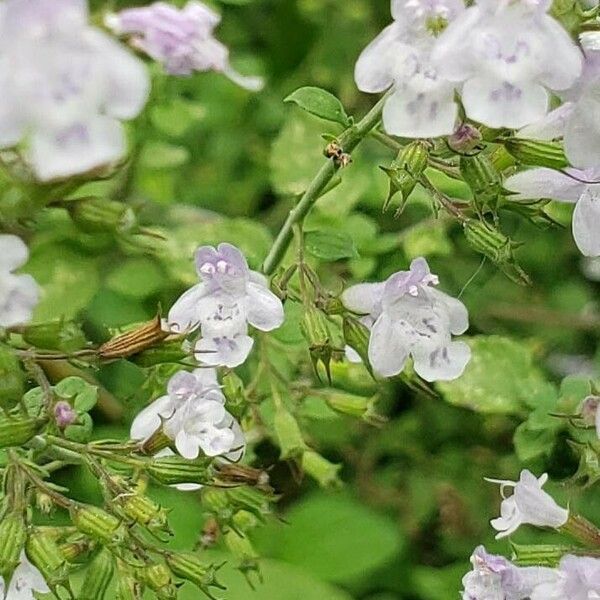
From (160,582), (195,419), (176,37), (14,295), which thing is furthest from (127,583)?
(176,37)

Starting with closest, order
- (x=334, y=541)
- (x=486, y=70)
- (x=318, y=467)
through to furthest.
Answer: (x=486, y=70)
(x=318, y=467)
(x=334, y=541)

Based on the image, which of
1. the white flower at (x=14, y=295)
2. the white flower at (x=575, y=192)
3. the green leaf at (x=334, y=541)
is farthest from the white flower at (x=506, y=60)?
the green leaf at (x=334, y=541)

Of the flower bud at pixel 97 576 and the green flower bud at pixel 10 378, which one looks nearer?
the green flower bud at pixel 10 378

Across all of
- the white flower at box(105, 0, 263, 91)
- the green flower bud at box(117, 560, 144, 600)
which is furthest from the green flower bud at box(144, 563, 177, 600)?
the white flower at box(105, 0, 263, 91)

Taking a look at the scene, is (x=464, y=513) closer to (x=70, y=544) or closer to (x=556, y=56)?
(x=70, y=544)

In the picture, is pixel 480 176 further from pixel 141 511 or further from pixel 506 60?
pixel 141 511

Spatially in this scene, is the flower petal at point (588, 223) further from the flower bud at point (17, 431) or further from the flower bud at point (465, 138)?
the flower bud at point (17, 431)
